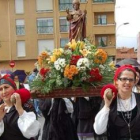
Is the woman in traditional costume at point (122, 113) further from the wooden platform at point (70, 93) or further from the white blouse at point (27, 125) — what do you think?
the wooden platform at point (70, 93)

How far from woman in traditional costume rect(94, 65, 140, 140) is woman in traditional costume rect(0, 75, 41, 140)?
2.14 ft

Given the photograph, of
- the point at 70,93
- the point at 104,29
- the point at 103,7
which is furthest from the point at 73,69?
the point at 103,7

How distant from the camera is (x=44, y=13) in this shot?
3594cm

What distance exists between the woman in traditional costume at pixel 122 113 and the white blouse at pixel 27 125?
61cm

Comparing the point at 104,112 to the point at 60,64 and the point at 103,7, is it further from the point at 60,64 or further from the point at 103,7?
the point at 103,7

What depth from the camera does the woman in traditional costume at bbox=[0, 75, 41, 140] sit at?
3.66 meters

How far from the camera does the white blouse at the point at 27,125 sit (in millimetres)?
3621

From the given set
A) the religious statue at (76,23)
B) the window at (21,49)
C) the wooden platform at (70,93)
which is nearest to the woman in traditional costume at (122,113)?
the wooden platform at (70,93)

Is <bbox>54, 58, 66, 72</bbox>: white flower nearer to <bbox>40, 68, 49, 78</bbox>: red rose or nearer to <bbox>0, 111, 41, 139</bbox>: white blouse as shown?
<bbox>40, 68, 49, 78</bbox>: red rose

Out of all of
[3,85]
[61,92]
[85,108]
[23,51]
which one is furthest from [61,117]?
[23,51]

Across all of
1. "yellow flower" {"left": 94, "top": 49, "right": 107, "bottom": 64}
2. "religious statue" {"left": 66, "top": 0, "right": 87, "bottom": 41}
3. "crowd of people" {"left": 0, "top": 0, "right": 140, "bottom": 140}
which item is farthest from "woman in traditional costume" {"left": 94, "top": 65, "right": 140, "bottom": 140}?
"religious statue" {"left": 66, "top": 0, "right": 87, "bottom": 41}

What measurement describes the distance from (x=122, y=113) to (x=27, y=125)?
0.96 meters

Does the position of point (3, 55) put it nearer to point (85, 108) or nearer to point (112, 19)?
A: point (112, 19)

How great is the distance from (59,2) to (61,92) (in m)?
32.5
